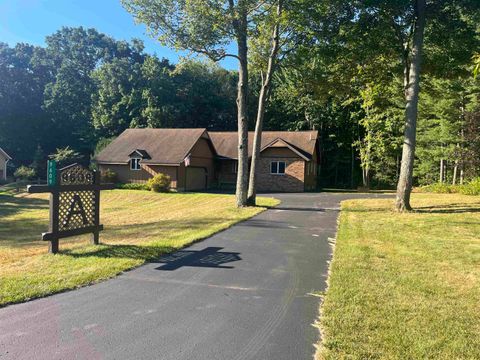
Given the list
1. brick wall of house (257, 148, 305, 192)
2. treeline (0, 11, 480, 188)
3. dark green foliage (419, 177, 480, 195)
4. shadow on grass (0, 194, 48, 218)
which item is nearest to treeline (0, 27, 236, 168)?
treeline (0, 11, 480, 188)

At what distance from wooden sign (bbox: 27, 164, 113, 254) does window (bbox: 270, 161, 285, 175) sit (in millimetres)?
24199

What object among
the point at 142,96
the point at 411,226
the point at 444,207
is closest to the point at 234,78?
the point at 142,96

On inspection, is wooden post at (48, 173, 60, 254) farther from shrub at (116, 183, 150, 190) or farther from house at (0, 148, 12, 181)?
house at (0, 148, 12, 181)

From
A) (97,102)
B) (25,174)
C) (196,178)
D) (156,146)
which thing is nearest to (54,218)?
(196,178)

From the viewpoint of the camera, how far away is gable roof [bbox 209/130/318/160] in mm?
33094

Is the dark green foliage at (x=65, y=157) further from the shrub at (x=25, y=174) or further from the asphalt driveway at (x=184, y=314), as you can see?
the asphalt driveway at (x=184, y=314)

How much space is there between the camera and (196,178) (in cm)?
3331

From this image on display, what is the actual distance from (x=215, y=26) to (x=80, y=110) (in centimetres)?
4111

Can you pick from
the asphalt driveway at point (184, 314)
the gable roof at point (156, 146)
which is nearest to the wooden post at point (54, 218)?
the asphalt driveway at point (184, 314)

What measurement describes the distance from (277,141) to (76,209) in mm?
25287

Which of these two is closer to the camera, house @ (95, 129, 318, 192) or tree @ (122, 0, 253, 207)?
tree @ (122, 0, 253, 207)

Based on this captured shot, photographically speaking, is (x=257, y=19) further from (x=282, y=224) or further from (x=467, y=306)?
(x=467, y=306)

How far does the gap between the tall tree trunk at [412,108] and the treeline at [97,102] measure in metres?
32.5

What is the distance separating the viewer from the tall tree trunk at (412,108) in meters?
15.1
